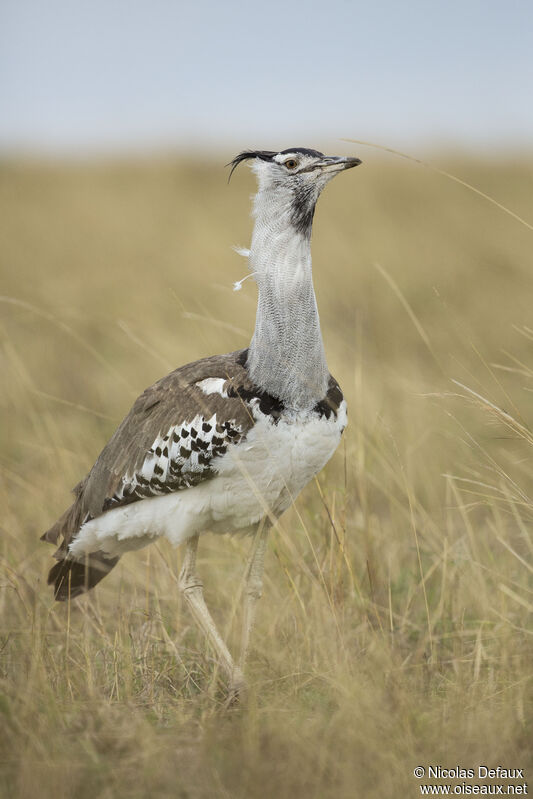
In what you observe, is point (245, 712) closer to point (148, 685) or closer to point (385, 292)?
point (148, 685)

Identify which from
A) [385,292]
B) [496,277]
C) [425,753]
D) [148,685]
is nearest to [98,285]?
[385,292]

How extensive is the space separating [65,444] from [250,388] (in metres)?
2.71

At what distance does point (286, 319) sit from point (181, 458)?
0.66 meters

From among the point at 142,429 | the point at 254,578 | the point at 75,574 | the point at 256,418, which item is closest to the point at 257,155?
the point at 256,418

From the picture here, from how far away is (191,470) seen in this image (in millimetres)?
3205

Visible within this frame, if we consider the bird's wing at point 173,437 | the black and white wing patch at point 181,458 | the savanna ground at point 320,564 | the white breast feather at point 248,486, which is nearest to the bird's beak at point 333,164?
the savanna ground at point 320,564

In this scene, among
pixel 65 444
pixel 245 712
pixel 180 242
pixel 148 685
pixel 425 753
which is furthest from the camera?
pixel 180 242

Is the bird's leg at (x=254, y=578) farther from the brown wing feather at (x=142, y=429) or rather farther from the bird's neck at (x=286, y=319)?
the bird's neck at (x=286, y=319)

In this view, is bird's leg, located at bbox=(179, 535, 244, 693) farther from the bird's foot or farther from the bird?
the bird's foot

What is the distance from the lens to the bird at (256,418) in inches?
122

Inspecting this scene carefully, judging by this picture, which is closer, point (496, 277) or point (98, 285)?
point (496, 277)

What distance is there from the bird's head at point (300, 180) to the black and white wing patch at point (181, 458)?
0.82 metres

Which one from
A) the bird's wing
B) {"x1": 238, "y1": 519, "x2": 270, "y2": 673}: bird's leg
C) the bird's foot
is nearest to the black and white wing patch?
the bird's wing

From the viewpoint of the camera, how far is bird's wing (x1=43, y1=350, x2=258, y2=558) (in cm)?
314
